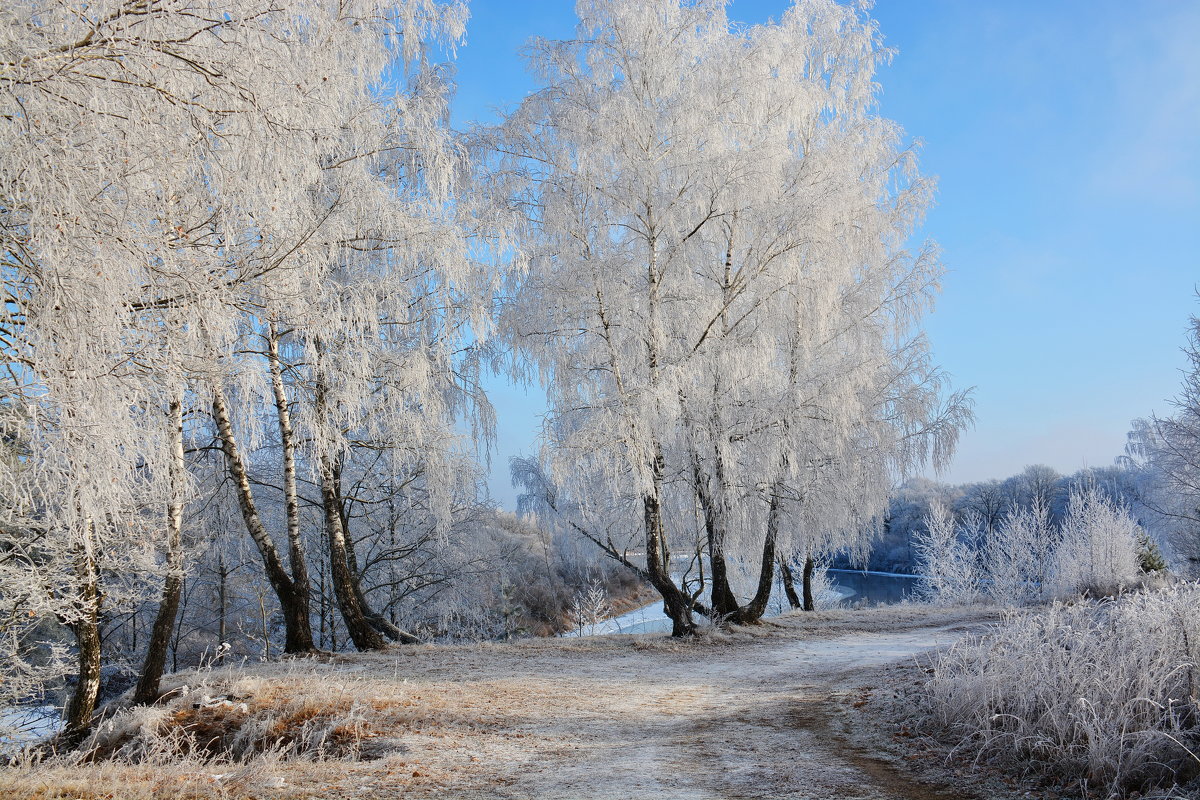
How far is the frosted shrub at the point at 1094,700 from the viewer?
358 cm

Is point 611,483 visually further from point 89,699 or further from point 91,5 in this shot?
point 91,5

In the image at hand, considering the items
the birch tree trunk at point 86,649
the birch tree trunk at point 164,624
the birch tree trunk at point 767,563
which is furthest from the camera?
the birch tree trunk at point 767,563

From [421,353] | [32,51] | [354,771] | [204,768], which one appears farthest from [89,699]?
[32,51]

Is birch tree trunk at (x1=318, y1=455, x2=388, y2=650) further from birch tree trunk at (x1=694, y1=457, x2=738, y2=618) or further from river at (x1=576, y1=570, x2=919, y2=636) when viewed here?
birch tree trunk at (x1=694, y1=457, x2=738, y2=618)

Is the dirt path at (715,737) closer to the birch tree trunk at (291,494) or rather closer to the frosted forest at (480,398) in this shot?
the frosted forest at (480,398)

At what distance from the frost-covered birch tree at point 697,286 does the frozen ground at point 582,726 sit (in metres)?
2.39

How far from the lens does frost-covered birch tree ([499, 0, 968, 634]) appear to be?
31.9ft

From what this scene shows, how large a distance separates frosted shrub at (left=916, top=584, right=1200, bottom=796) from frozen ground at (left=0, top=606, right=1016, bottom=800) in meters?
0.51

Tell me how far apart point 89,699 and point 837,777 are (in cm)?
662

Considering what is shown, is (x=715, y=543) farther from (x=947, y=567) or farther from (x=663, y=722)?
(x=947, y=567)

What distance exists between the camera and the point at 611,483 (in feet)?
30.8

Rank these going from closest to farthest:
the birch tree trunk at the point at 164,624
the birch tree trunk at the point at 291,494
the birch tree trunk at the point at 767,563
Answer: the birch tree trunk at the point at 164,624 → the birch tree trunk at the point at 291,494 → the birch tree trunk at the point at 767,563

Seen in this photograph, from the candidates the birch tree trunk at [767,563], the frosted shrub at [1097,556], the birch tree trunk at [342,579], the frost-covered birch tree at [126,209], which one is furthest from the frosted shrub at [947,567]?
the frost-covered birch tree at [126,209]

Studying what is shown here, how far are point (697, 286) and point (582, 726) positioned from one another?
670cm
